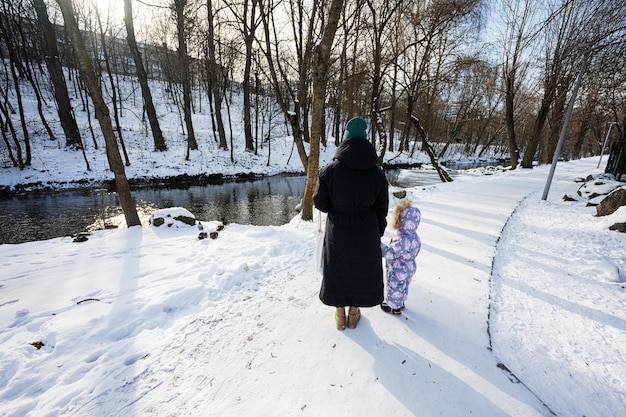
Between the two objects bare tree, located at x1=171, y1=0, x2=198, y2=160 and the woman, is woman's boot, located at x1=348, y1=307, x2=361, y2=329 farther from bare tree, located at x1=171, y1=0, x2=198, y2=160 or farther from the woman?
bare tree, located at x1=171, y1=0, x2=198, y2=160

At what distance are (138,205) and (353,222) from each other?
12.7m

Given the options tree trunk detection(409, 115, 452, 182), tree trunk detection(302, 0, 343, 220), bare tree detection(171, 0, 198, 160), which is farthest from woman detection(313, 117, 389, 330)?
bare tree detection(171, 0, 198, 160)

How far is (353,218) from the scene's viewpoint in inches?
94.1

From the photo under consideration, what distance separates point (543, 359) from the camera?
2289mm

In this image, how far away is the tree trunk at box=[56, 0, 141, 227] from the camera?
5.27m

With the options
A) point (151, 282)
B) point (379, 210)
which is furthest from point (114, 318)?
point (379, 210)

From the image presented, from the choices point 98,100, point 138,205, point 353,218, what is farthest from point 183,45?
point 353,218

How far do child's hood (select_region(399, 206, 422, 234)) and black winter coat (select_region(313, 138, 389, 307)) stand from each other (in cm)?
26

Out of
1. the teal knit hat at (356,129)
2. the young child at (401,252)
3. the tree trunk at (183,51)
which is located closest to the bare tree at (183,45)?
the tree trunk at (183,51)

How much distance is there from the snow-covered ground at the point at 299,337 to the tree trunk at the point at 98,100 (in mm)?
2150

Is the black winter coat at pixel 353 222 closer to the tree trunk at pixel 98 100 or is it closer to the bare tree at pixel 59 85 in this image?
the tree trunk at pixel 98 100

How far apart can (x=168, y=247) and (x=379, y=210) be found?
4649 mm

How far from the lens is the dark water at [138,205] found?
8794 mm

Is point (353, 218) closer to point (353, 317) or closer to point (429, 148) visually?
point (353, 317)
